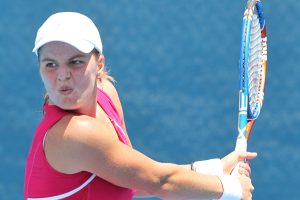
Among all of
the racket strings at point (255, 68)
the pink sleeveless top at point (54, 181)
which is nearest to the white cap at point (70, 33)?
the pink sleeveless top at point (54, 181)

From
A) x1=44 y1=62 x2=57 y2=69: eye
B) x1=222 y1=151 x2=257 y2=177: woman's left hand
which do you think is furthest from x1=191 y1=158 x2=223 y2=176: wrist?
x1=44 y1=62 x2=57 y2=69: eye

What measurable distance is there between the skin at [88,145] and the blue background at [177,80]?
2124mm

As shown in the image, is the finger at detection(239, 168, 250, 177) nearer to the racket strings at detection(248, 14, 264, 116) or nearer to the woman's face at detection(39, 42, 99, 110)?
the racket strings at detection(248, 14, 264, 116)

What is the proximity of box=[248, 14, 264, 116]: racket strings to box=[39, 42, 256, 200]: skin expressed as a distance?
710mm

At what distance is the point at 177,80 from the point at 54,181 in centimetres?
234

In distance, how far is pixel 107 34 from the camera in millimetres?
4000

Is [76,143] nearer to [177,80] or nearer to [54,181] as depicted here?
[54,181]

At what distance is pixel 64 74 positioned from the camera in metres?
1.63

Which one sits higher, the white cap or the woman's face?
the white cap

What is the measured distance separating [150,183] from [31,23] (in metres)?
2.51

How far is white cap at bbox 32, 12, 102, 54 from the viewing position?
1.61 metres

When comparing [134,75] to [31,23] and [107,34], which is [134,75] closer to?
[107,34]

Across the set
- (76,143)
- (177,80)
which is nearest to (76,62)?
(76,143)

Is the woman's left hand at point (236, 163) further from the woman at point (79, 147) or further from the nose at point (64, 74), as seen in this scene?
the nose at point (64, 74)
